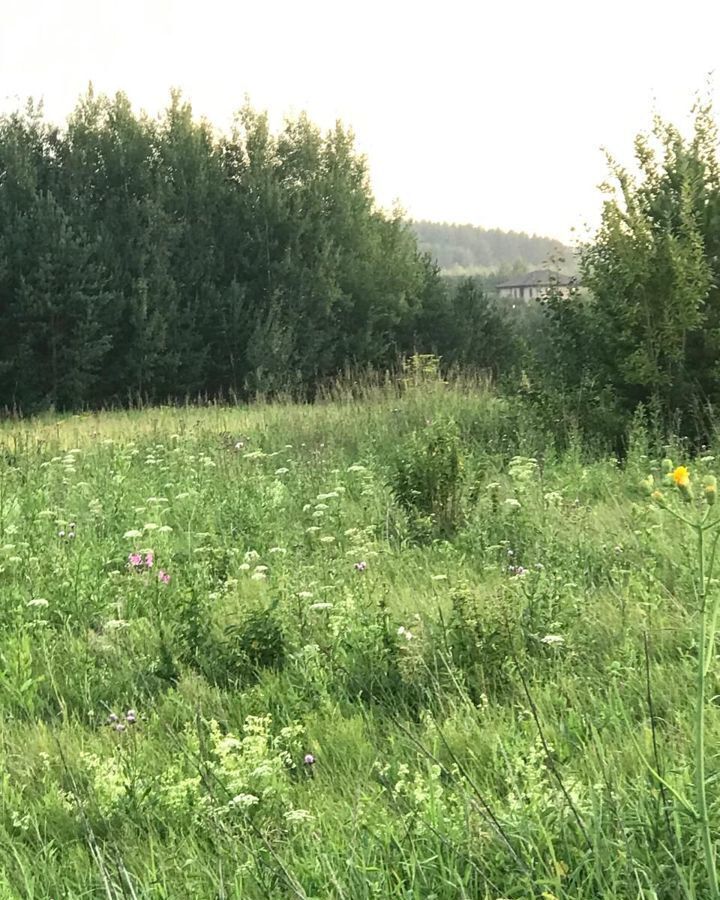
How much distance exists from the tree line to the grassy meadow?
18194mm

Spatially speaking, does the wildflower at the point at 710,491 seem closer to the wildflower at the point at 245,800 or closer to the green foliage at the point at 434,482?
the wildflower at the point at 245,800

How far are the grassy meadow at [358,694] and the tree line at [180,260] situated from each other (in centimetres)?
1819

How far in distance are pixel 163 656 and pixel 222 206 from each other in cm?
2577

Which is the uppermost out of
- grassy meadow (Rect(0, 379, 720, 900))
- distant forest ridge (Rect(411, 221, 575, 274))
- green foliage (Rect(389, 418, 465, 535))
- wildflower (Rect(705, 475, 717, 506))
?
distant forest ridge (Rect(411, 221, 575, 274))

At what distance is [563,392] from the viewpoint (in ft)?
28.3

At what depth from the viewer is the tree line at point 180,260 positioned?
77.4ft

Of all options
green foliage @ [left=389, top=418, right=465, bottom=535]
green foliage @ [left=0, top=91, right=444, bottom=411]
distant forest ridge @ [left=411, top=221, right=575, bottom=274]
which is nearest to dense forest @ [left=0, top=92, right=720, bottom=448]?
green foliage @ [left=0, top=91, right=444, bottom=411]

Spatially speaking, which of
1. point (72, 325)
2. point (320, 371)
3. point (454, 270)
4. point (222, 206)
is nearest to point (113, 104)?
point (222, 206)

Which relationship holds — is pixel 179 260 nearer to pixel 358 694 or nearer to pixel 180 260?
pixel 180 260

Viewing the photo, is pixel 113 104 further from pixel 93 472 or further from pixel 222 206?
pixel 93 472

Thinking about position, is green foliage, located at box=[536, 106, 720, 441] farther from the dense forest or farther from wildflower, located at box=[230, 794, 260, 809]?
the dense forest

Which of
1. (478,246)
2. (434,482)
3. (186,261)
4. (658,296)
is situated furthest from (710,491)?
(478,246)

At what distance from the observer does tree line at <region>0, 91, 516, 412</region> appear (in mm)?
23594

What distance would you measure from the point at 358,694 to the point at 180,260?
82.9ft
